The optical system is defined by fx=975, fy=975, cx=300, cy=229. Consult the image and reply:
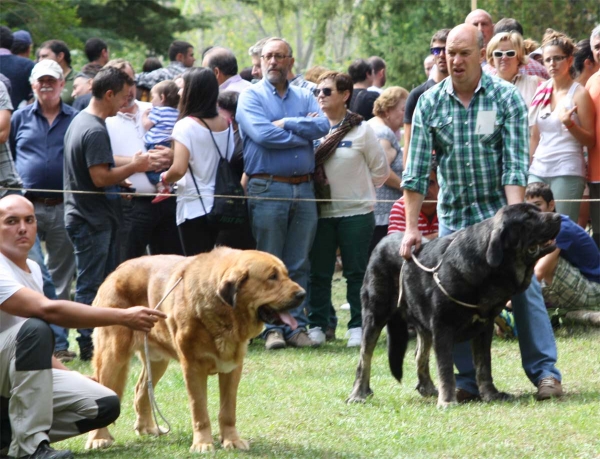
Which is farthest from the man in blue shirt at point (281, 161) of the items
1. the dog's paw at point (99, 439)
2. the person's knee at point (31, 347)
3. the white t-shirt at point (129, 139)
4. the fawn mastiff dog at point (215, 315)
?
the person's knee at point (31, 347)

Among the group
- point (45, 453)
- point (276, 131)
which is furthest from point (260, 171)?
point (45, 453)

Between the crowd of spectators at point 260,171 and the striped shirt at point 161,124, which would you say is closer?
the crowd of spectators at point 260,171

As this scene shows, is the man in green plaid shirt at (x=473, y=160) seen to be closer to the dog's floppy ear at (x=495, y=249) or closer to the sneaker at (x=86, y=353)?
the dog's floppy ear at (x=495, y=249)

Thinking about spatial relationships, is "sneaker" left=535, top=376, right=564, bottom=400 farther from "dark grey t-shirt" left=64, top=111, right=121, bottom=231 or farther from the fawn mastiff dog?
"dark grey t-shirt" left=64, top=111, right=121, bottom=231

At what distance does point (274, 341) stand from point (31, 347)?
4.05 m

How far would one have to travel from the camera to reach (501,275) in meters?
6.29

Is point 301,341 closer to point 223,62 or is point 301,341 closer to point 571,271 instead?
point 571,271

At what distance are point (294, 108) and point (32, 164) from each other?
2.50 m

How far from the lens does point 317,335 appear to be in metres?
9.30

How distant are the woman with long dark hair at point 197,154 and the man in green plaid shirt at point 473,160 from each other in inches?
103

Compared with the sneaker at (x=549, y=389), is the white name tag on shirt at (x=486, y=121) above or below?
above

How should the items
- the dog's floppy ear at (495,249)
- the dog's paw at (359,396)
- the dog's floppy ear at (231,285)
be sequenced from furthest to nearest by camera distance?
the dog's paw at (359,396) < the dog's floppy ear at (495,249) < the dog's floppy ear at (231,285)

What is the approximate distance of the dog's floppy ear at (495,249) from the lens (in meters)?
6.14

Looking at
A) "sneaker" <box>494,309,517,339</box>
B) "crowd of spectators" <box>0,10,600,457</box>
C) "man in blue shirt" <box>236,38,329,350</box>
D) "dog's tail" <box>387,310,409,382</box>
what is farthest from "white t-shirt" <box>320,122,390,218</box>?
"dog's tail" <box>387,310,409,382</box>
